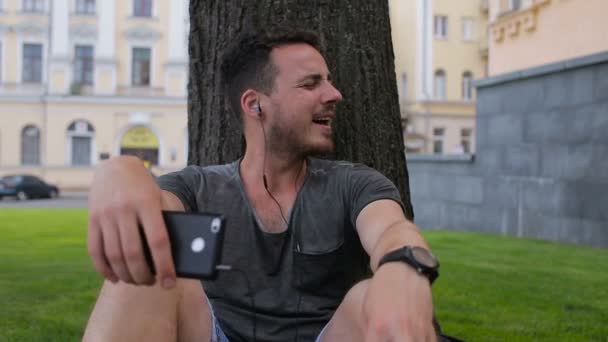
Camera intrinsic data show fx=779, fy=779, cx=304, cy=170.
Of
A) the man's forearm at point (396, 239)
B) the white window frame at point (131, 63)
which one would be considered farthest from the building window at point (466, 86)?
the man's forearm at point (396, 239)

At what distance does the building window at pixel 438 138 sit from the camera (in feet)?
134

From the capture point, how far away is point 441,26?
40.8 meters

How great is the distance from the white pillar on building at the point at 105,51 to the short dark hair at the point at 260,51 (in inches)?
1399

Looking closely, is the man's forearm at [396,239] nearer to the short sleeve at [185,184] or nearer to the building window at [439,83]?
the short sleeve at [185,184]

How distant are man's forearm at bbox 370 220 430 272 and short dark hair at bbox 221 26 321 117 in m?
0.94

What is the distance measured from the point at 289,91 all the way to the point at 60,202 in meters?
30.5

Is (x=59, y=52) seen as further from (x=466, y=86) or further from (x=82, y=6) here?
(x=466, y=86)

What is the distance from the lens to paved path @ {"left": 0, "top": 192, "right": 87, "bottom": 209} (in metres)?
29.6

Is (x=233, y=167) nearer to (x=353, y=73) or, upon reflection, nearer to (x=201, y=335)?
(x=201, y=335)

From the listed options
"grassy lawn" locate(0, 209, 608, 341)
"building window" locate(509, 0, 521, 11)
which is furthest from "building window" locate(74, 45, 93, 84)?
"grassy lawn" locate(0, 209, 608, 341)

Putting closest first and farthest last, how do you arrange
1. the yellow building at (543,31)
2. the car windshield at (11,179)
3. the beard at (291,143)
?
the beard at (291,143) < the yellow building at (543,31) < the car windshield at (11,179)

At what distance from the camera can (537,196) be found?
12.8m

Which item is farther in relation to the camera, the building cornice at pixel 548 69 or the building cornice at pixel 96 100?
the building cornice at pixel 96 100

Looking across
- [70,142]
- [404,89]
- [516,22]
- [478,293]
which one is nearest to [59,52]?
[70,142]
